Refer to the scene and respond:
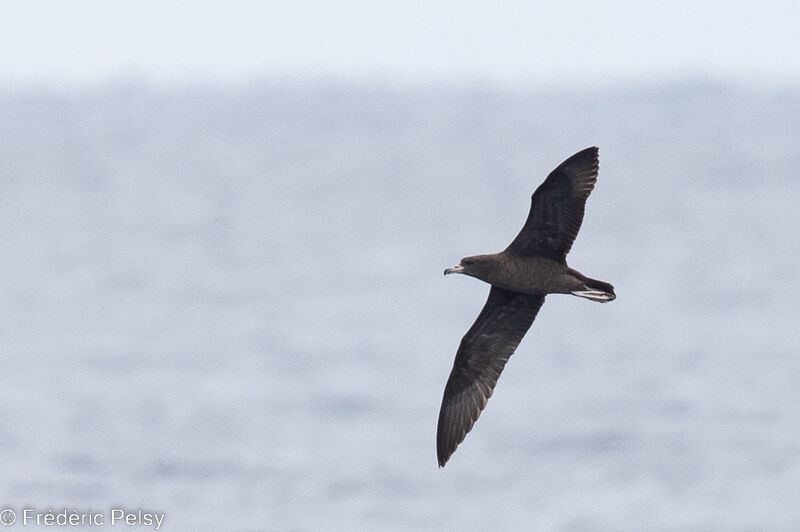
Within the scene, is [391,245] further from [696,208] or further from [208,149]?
[208,149]

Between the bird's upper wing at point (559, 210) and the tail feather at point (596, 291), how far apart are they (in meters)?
0.39

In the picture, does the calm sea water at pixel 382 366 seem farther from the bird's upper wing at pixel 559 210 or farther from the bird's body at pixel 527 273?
the bird's upper wing at pixel 559 210

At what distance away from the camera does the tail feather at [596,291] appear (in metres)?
13.9

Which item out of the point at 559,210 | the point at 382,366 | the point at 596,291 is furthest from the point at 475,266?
the point at 382,366

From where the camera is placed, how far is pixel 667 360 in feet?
138

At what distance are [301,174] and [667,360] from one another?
91314 millimetres

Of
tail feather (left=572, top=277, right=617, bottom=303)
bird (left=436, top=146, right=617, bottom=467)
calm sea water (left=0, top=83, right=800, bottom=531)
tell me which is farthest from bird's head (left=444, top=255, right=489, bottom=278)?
calm sea water (left=0, top=83, right=800, bottom=531)

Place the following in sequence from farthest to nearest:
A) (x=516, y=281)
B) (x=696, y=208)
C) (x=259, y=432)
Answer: (x=696, y=208)
(x=259, y=432)
(x=516, y=281)

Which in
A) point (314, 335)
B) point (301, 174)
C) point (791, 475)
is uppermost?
point (301, 174)

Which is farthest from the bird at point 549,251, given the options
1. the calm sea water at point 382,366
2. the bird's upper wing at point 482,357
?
the calm sea water at point 382,366

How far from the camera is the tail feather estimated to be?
1386 cm

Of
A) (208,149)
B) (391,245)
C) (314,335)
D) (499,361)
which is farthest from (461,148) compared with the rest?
(499,361)

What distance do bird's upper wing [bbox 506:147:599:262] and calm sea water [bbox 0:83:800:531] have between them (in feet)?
40.6

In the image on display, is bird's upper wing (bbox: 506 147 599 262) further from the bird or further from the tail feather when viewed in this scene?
the tail feather
